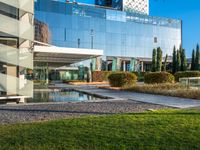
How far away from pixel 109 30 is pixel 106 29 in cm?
91

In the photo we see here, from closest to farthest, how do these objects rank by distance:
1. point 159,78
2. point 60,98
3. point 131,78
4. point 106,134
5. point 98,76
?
point 106,134 < point 60,98 < point 131,78 < point 159,78 < point 98,76

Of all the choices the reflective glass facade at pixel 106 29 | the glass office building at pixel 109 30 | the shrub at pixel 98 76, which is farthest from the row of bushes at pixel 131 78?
the reflective glass facade at pixel 106 29

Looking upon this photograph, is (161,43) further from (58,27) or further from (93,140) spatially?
(93,140)

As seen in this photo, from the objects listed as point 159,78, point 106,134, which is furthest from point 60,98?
point 159,78

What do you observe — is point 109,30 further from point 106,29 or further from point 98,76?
point 98,76

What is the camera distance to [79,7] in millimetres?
65938

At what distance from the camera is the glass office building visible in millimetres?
63041

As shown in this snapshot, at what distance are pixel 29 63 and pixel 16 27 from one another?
224 centimetres

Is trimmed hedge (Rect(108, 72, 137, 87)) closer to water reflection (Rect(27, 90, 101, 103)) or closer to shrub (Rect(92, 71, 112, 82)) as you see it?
water reflection (Rect(27, 90, 101, 103))

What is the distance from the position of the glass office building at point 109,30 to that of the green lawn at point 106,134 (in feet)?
166

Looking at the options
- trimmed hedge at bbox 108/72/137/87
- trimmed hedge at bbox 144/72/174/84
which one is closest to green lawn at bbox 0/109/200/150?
trimmed hedge at bbox 108/72/137/87

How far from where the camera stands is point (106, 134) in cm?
572

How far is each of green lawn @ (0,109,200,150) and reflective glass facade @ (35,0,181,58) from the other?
172 ft

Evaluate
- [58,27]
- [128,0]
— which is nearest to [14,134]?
[58,27]
